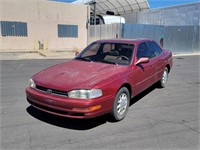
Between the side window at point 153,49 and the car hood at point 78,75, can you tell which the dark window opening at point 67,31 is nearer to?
the side window at point 153,49

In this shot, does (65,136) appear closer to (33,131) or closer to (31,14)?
(33,131)

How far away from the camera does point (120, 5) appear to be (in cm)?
3161

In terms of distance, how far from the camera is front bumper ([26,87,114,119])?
11.6 feet

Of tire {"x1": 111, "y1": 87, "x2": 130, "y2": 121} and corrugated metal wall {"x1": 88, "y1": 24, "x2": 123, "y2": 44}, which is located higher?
corrugated metal wall {"x1": 88, "y1": 24, "x2": 123, "y2": 44}

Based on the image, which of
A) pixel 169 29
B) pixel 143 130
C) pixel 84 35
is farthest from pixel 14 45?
pixel 143 130

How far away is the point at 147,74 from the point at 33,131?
2977mm

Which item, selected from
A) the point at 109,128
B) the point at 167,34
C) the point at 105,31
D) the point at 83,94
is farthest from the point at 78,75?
the point at 105,31

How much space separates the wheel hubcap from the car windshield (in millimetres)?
797

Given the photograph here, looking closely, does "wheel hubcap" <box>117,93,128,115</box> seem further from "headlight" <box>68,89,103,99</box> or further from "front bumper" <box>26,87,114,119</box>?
"headlight" <box>68,89,103,99</box>

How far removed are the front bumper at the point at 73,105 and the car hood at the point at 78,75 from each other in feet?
0.65

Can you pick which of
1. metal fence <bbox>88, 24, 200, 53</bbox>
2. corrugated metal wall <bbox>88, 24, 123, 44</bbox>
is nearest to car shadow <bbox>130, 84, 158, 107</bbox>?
metal fence <bbox>88, 24, 200, 53</bbox>

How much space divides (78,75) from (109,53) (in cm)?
139

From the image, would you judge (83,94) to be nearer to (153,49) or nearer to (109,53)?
(109,53)

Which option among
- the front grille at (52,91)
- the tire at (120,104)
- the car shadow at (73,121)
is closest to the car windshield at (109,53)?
the tire at (120,104)
